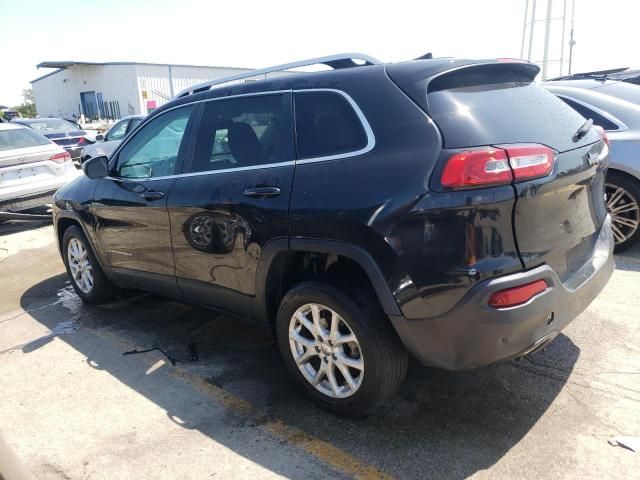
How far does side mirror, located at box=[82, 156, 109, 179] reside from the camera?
4.34 m

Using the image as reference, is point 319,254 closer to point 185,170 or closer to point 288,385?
point 288,385

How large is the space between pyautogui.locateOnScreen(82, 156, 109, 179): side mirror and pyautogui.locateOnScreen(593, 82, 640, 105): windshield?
4946 mm

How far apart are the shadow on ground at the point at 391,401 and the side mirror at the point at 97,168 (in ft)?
4.23

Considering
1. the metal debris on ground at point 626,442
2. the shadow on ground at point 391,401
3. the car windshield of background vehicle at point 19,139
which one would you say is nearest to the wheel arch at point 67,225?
the shadow on ground at point 391,401

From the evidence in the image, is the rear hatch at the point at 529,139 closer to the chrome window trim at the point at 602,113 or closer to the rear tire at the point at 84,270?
the chrome window trim at the point at 602,113

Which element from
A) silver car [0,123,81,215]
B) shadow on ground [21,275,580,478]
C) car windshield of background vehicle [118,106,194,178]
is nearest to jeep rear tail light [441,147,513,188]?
shadow on ground [21,275,580,478]

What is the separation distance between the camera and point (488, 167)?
2379mm

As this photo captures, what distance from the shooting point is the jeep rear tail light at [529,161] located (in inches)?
94.8

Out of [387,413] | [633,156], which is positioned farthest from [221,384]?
[633,156]

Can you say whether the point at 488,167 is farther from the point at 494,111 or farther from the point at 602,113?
the point at 602,113

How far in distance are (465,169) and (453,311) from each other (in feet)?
2.09

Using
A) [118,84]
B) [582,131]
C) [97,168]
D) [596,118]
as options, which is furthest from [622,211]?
[118,84]

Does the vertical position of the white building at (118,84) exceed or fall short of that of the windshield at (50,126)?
it exceeds it

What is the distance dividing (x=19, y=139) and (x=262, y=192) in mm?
7549
